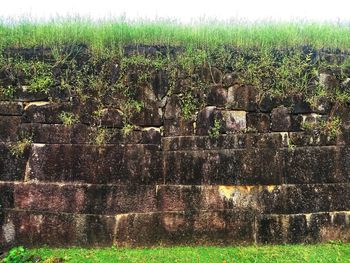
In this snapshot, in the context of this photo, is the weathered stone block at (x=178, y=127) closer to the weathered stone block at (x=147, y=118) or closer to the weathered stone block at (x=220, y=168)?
the weathered stone block at (x=147, y=118)

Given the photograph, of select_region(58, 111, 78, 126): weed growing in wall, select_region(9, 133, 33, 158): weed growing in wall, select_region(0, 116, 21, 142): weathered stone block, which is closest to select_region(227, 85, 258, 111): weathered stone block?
select_region(58, 111, 78, 126): weed growing in wall

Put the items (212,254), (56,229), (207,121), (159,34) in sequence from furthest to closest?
(159,34) → (207,121) → (56,229) → (212,254)

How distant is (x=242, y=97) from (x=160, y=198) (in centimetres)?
186

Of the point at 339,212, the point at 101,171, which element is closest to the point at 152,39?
the point at 101,171

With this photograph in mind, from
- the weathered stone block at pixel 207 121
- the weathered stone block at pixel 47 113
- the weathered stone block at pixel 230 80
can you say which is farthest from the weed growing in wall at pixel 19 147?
the weathered stone block at pixel 230 80

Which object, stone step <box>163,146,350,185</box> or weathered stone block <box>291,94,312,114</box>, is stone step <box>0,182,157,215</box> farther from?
weathered stone block <box>291,94,312,114</box>

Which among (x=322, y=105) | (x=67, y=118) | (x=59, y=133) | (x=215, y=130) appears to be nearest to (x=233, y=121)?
(x=215, y=130)

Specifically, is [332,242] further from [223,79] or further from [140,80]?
[140,80]

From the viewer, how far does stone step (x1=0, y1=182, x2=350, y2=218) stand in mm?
5223

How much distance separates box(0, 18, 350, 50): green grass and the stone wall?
89cm

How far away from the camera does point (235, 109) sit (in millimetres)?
5434

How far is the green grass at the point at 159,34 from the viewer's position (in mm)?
5828

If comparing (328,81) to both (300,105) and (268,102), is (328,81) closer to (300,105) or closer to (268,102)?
(300,105)

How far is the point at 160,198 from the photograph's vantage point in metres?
5.26
